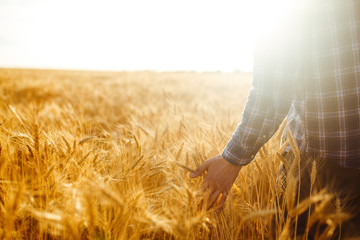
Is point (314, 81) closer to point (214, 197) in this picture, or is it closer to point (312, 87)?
point (312, 87)

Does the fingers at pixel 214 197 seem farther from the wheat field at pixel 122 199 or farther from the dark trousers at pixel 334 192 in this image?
the dark trousers at pixel 334 192

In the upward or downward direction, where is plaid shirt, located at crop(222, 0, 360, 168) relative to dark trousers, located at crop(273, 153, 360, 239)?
upward

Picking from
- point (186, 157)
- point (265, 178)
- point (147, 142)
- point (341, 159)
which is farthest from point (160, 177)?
point (341, 159)

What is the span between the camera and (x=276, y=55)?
0.79 m

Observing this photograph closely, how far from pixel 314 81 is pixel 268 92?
0.59 ft

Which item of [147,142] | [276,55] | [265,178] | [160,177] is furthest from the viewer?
[147,142]

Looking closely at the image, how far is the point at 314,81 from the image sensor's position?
83 centimetres

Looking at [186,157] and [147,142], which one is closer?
[186,157]

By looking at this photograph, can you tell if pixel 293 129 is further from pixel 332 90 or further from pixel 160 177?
pixel 160 177

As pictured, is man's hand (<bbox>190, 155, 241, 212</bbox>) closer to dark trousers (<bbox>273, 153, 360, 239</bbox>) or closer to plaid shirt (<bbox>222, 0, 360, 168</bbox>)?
plaid shirt (<bbox>222, 0, 360, 168</bbox>)

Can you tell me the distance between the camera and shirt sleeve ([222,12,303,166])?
78 cm

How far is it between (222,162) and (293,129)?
377mm

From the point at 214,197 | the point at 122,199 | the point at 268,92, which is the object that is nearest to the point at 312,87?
the point at 268,92

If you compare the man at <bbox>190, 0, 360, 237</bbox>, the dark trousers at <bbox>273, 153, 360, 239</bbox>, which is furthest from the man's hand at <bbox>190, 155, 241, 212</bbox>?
the dark trousers at <bbox>273, 153, 360, 239</bbox>
